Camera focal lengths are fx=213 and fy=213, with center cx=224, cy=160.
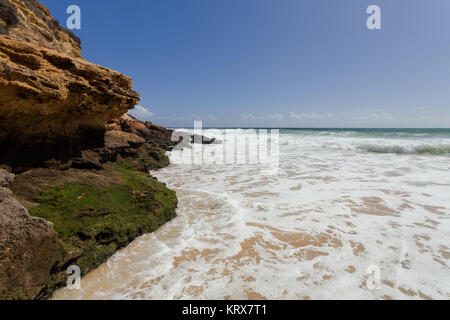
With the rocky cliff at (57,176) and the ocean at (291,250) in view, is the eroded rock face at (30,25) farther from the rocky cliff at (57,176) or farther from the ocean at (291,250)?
the ocean at (291,250)

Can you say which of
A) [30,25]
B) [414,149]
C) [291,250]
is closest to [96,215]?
[291,250]

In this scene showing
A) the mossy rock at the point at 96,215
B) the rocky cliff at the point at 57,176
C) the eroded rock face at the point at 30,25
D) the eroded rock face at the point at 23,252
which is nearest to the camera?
the eroded rock face at the point at 23,252

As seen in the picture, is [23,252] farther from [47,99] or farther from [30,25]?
[30,25]

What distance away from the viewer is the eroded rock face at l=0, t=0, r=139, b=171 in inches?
103

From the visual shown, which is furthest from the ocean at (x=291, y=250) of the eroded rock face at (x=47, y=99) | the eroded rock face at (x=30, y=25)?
the eroded rock face at (x=30, y=25)

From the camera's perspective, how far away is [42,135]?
3.44 meters

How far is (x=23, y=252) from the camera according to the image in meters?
1.97

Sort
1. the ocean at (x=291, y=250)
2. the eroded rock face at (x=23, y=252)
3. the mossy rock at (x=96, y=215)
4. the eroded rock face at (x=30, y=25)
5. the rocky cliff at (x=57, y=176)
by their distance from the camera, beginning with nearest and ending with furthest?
1. the eroded rock face at (x=23, y=252)
2. the rocky cliff at (x=57, y=176)
3. the ocean at (x=291, y=250)
4. the mossy rock at (x=96, y=215)
5. the eroded rock face at (x=30, y=25)

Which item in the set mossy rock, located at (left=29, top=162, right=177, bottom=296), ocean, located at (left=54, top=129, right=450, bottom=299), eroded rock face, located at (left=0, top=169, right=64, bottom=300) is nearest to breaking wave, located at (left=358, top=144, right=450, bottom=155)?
ocean, located at (left=54, top=129, right=450, bottom=299)

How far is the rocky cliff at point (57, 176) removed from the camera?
2061mm

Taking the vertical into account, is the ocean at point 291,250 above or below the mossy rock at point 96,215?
below

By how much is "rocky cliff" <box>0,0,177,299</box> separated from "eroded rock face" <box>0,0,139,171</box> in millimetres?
14

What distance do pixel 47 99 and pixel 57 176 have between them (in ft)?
3.97
